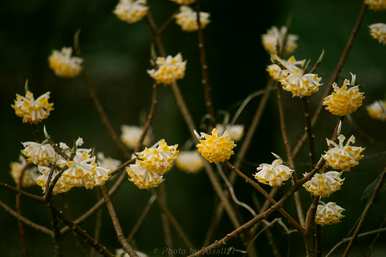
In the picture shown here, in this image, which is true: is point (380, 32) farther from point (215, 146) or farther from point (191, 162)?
point (191, 162)

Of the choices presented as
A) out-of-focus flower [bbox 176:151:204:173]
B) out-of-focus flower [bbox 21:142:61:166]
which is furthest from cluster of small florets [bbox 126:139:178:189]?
out-of-focus flower [bbox 176:151:204:173]

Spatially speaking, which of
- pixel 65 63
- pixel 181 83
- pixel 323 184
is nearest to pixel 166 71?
pixel 65 63

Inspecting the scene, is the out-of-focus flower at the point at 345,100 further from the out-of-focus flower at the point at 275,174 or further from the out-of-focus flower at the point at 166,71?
the out-of-focus flower at the point at 166,71

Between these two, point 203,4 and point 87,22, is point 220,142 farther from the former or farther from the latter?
point 87,22

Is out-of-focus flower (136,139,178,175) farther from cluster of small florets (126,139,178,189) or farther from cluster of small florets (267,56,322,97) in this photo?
cluster of small florets (267,56,322,97)

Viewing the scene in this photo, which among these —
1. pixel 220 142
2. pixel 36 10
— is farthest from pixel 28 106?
pixel 36 10

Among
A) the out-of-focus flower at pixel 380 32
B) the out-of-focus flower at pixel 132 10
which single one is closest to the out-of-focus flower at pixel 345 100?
the out-of-focus flower at pixel 380 32
